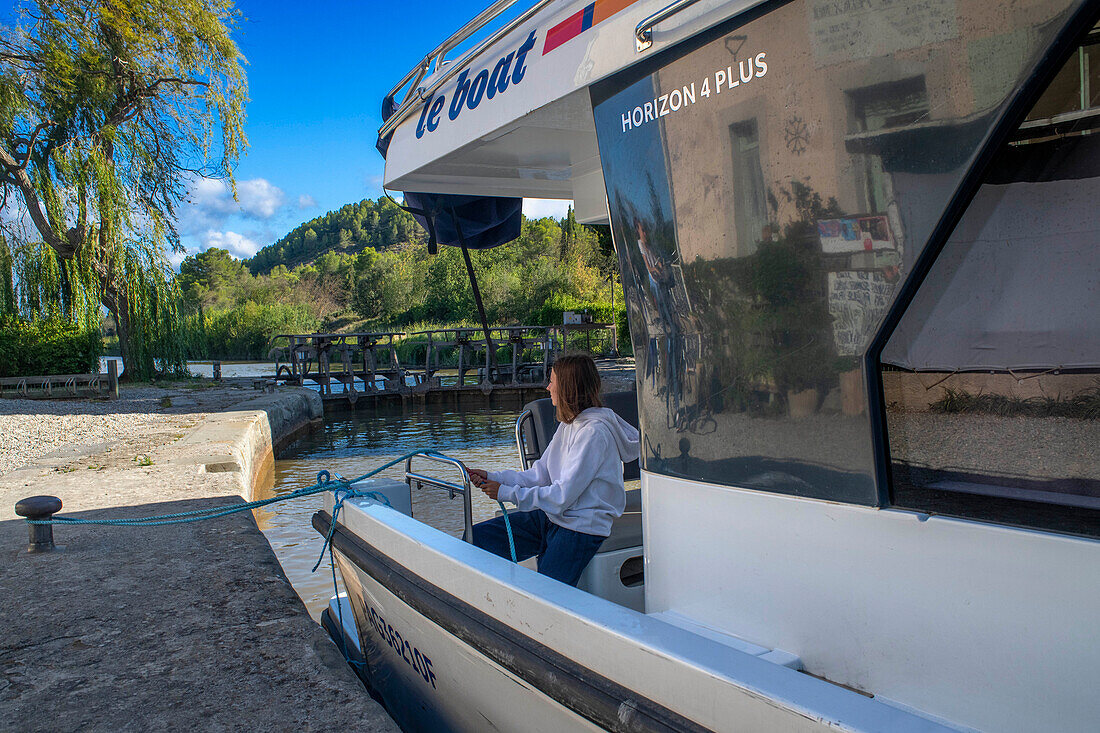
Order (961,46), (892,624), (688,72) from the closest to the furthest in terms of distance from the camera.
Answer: (961,46), (892,624), (688,72)

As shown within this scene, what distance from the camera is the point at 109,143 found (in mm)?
19328

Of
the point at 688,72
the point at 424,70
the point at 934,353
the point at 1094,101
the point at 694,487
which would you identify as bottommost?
the point at 694,487

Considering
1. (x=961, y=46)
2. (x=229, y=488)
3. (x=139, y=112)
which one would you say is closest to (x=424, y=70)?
(x=961, y=46)

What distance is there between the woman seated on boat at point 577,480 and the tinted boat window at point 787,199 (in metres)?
0.70

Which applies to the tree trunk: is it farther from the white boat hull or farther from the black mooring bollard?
the white boat hull

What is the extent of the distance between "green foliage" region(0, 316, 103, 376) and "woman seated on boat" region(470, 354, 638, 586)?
69.8 feet

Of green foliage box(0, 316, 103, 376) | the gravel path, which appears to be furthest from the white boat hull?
green foliage box(0, 316, 103, 376)

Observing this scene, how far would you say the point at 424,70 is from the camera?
12.0 feet

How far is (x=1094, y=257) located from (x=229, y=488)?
6.29 meters

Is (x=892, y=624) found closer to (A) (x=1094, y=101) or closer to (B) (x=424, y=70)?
(A) (x=1094, y=101)

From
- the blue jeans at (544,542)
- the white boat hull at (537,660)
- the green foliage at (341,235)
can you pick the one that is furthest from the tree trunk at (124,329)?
the green foliage at (341,235)

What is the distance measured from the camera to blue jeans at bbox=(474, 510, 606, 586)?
295cm

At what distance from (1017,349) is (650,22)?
3.93 feet

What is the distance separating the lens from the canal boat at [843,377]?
57.3 inches
